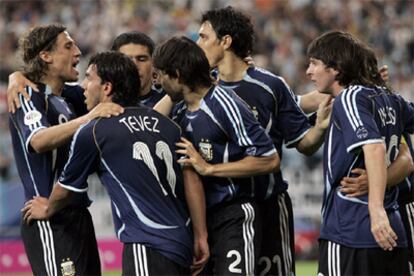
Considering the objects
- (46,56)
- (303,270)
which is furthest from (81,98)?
(303,270)

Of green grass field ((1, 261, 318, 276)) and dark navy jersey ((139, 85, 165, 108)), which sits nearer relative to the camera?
dark navy jersey ((139, 85, 165, 108))

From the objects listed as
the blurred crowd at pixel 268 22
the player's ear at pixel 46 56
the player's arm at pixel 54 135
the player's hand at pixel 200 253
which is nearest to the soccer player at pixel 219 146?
the player's hand at pixel 200 253

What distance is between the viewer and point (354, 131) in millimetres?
6305

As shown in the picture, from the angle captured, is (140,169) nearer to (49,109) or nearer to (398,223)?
(49,109)

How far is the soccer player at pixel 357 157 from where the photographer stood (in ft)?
20.4

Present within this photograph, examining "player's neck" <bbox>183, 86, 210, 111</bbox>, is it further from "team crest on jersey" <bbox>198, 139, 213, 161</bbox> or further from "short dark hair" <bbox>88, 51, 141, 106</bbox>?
"short dark hair" <bbox>88, 51, 141, 106</bbox>

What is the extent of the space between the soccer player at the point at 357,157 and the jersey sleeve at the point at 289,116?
822mm

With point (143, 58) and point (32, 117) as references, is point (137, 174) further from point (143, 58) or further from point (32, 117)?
point (143, 58)

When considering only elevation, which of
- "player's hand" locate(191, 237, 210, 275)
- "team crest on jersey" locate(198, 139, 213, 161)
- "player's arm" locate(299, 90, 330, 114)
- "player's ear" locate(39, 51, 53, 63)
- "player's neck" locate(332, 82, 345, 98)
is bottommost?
"player's hand" locate(191, 237, 210, 275)

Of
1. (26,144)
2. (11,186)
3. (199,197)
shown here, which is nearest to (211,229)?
(199,197)

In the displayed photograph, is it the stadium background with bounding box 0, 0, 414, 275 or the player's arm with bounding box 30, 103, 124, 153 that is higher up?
the stadium background with bounding box 0, 0, 414, 275

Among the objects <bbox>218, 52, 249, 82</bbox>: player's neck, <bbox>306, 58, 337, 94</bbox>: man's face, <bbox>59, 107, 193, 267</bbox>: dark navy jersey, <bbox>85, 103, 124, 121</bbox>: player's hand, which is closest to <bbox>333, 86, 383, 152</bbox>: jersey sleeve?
<bbox>306, 58, 337, 94</bbox>: man's face

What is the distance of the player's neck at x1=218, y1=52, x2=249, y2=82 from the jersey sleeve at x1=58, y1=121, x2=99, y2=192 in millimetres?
1539

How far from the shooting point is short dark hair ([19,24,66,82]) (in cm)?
743
